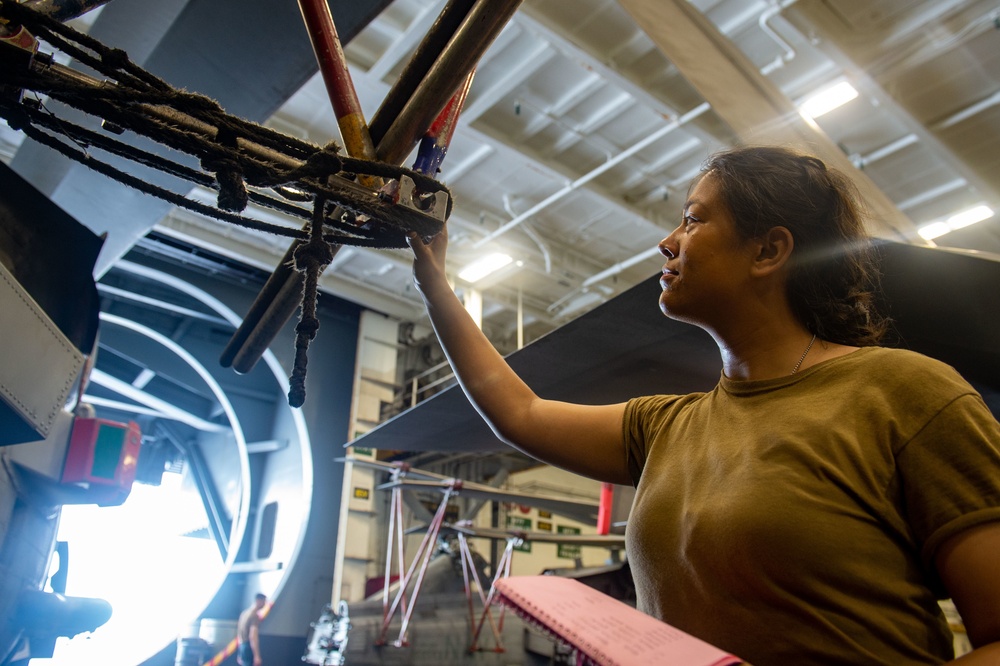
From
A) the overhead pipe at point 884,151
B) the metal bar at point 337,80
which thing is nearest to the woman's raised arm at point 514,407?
the metal bar at point 337,80

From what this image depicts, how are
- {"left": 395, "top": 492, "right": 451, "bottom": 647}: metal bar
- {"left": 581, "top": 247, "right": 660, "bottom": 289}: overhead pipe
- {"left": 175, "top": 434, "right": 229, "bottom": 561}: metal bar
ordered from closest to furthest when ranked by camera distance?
{"left": 395, "top": 492, "right": 451, "bottom": 647}: metal bar, {"left": 581, "top": 247, "right": 660, "bottom": 289}: overhead pipe, {"left": 175, "top": 434, "right": 229, "bottom": 561}: metal bar

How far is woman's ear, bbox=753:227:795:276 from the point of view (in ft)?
3.32

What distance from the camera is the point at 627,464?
1095mm

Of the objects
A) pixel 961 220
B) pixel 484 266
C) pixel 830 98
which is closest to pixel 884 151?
pixel 830 98

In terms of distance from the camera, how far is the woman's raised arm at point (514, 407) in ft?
3.65

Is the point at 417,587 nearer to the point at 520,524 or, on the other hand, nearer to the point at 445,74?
the point at 445,74

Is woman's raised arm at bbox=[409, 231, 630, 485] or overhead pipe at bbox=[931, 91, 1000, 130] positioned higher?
overhead pipe at bbox=[931, 91, 1000, 130]

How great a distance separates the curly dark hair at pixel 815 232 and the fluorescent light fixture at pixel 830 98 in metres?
5.97

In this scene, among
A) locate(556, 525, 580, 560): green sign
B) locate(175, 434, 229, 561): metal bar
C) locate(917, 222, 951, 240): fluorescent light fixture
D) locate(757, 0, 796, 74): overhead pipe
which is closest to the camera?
locate(757, 0, 796, 74): overhead pipe

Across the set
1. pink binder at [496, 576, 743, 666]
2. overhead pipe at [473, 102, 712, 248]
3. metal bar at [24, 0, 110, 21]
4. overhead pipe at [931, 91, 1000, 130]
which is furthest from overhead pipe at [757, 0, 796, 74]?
pink binder at [496, 576, 743, 666]

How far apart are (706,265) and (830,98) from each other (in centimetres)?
643

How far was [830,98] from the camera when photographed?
6.44m

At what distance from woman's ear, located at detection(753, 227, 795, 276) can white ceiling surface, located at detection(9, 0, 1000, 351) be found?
4960mm

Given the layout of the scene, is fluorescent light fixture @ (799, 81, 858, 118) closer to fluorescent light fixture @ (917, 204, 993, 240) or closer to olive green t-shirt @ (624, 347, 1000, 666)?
fluorescent light fixture @ (917, 204, 993, 240)
